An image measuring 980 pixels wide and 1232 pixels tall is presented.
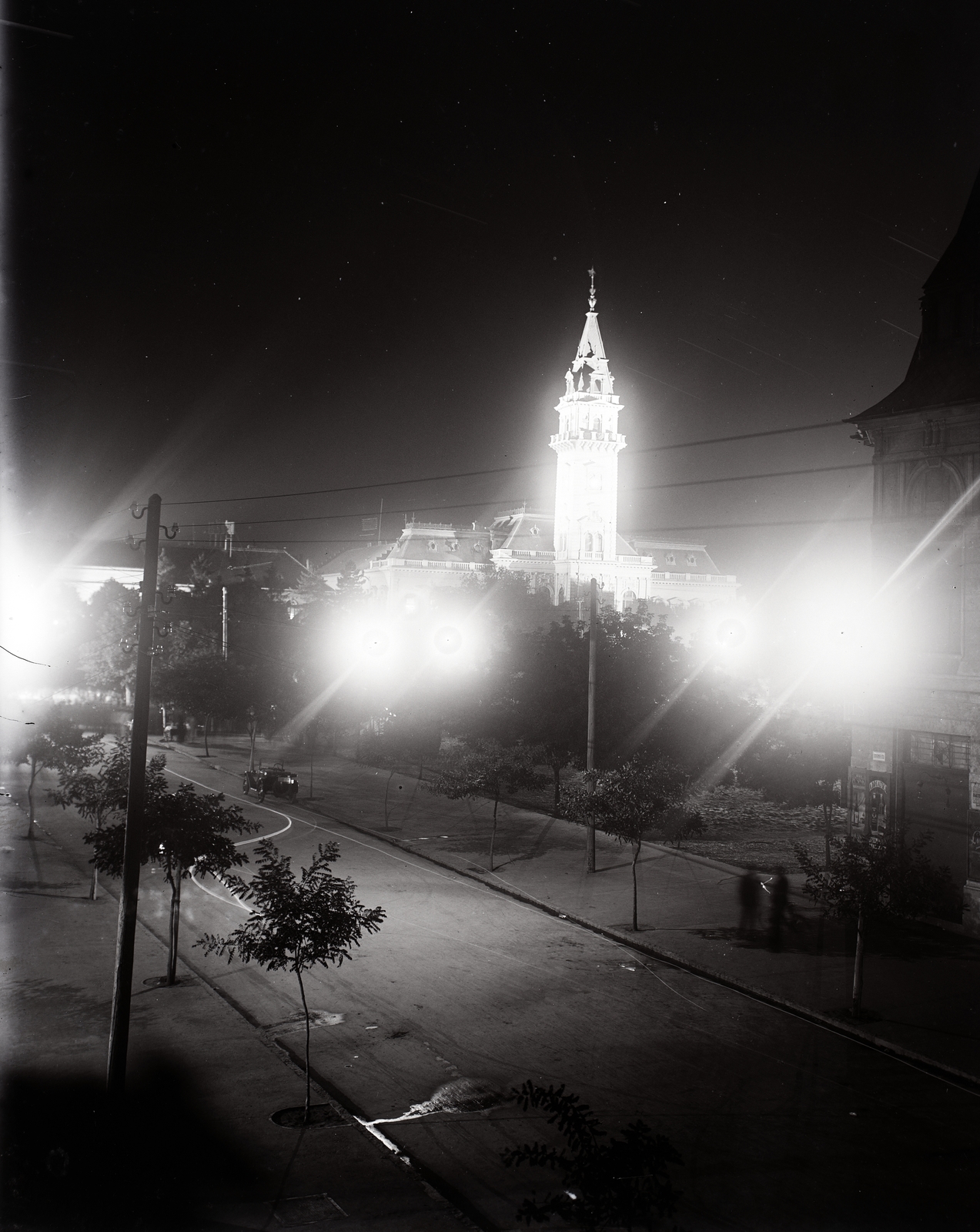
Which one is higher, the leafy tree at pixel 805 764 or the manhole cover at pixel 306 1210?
the leafy tree at pixel 805 764

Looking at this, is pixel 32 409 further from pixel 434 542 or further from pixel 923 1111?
pixel 434 542

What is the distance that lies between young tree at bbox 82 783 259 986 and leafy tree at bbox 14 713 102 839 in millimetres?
11543

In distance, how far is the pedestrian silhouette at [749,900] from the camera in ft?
66.8

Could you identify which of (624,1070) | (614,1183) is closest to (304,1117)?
(624,1070)

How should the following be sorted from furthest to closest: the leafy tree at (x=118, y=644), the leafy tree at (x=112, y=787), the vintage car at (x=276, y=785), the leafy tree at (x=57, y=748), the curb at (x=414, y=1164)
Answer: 1. the leafy tree at (x=118, y=644)
2. the vintage car at (x=276, y=785)
3. the leafy tree at (x=57, y=748)
4. the leafy tree at (x=112, y=787)
5. the curb at (x=414, y=1164)

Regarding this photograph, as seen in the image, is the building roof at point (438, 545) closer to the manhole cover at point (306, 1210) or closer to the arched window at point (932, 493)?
the arched window at point (932, 493)

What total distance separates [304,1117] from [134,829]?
4415mm

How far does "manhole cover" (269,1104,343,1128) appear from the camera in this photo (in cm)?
1107

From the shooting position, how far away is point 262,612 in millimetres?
57906

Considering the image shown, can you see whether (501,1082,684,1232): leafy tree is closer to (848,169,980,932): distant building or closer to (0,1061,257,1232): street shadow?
(0,1061,257,1232): street shadow

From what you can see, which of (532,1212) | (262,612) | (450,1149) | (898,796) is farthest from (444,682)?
(532,1212)

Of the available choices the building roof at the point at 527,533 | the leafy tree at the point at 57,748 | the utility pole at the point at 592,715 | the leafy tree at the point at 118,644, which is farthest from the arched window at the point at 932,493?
the building roof at the point at 527,533

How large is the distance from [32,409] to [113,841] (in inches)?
376

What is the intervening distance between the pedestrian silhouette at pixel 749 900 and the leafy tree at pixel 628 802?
8.12 ft
